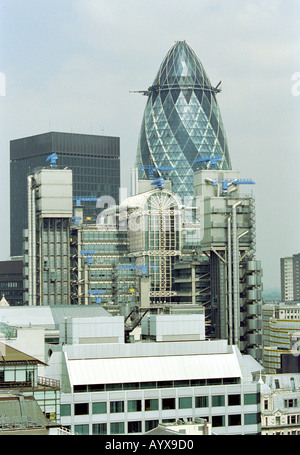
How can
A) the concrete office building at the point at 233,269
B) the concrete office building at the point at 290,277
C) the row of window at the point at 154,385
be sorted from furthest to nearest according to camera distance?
the concrete office building at the point at 233,269 < the concrete office building at the point at 290,277 < the row of window at the point at 154,385

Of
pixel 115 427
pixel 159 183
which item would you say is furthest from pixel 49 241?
pixel 115 427

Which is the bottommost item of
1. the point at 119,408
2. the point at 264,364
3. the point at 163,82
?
the point at 264,364

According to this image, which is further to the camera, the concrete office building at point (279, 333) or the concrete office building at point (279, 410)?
the concrete office building at point (279, 333)

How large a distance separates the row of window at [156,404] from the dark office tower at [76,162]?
41639mm

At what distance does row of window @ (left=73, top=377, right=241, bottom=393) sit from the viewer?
18875 millimetres

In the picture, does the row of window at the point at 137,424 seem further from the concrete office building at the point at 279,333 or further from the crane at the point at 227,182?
the crane at the point at 227,182

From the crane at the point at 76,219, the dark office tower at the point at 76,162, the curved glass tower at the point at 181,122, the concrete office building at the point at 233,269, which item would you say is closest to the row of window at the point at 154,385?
the concrete office building at the point at 233,269

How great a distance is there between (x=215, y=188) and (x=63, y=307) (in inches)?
643

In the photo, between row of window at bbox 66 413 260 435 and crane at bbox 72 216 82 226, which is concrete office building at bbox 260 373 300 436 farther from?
crane at bbox 72 216 82 226

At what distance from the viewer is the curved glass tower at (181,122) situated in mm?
72500

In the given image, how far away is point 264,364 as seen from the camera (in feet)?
156

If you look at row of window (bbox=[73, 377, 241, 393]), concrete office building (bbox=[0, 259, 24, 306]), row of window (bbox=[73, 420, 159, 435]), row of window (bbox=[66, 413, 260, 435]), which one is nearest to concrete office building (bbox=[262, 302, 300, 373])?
concrete office building (bbox=[0, 259, 24, 306])

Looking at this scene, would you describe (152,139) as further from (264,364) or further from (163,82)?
(264,364)
